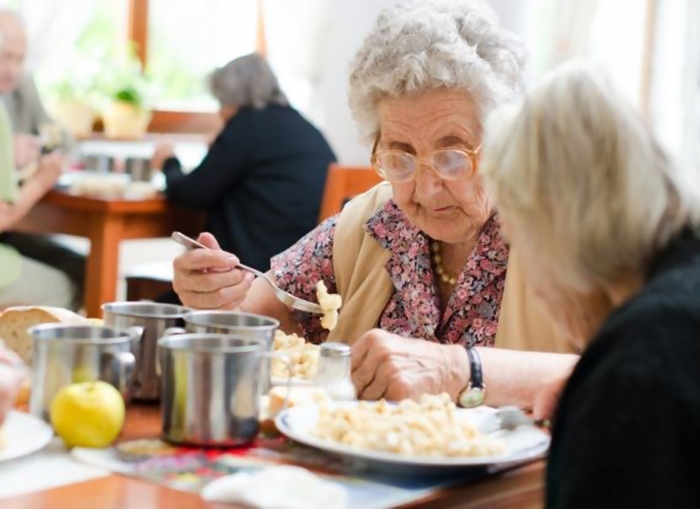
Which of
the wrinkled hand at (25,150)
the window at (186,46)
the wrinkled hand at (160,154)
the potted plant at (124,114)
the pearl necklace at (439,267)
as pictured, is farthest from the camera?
the window at (186,46)

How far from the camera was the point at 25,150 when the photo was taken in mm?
4805

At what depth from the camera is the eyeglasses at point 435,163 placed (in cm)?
209

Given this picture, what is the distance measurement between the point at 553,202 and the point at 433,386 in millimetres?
603

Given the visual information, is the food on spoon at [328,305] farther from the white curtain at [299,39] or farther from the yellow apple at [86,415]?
the white curtain at [299,39]

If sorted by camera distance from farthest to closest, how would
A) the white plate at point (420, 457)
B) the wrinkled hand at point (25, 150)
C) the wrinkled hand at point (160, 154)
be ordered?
the wrinkled hand at point (160, 154) < the wrinkled hand at point (25, 150) < the white plate at point (420, 457)

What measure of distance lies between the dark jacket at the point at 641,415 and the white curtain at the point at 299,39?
228 inches

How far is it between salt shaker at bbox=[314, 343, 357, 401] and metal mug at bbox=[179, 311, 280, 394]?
8 cm

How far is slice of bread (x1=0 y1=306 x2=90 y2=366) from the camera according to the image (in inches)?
71.4

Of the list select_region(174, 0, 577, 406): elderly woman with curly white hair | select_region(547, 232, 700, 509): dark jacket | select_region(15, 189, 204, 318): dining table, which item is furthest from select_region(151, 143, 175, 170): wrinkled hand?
select_region(547, 232, 700, 509): dark jacket

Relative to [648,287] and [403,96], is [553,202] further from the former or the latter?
[403,96]

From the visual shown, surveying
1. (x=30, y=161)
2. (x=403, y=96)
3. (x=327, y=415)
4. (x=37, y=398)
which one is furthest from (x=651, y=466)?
(x=30, y=161)

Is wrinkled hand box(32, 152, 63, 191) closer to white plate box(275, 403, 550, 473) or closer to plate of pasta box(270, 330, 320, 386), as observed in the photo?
plate of pasta box(270, 330, 320, 386)

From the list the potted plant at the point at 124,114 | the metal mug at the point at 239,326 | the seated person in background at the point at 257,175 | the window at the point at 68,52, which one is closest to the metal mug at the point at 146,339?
the metal mug at the point at 239,326

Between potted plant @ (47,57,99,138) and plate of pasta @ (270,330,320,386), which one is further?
potted plant @ (47,57,99,138)
